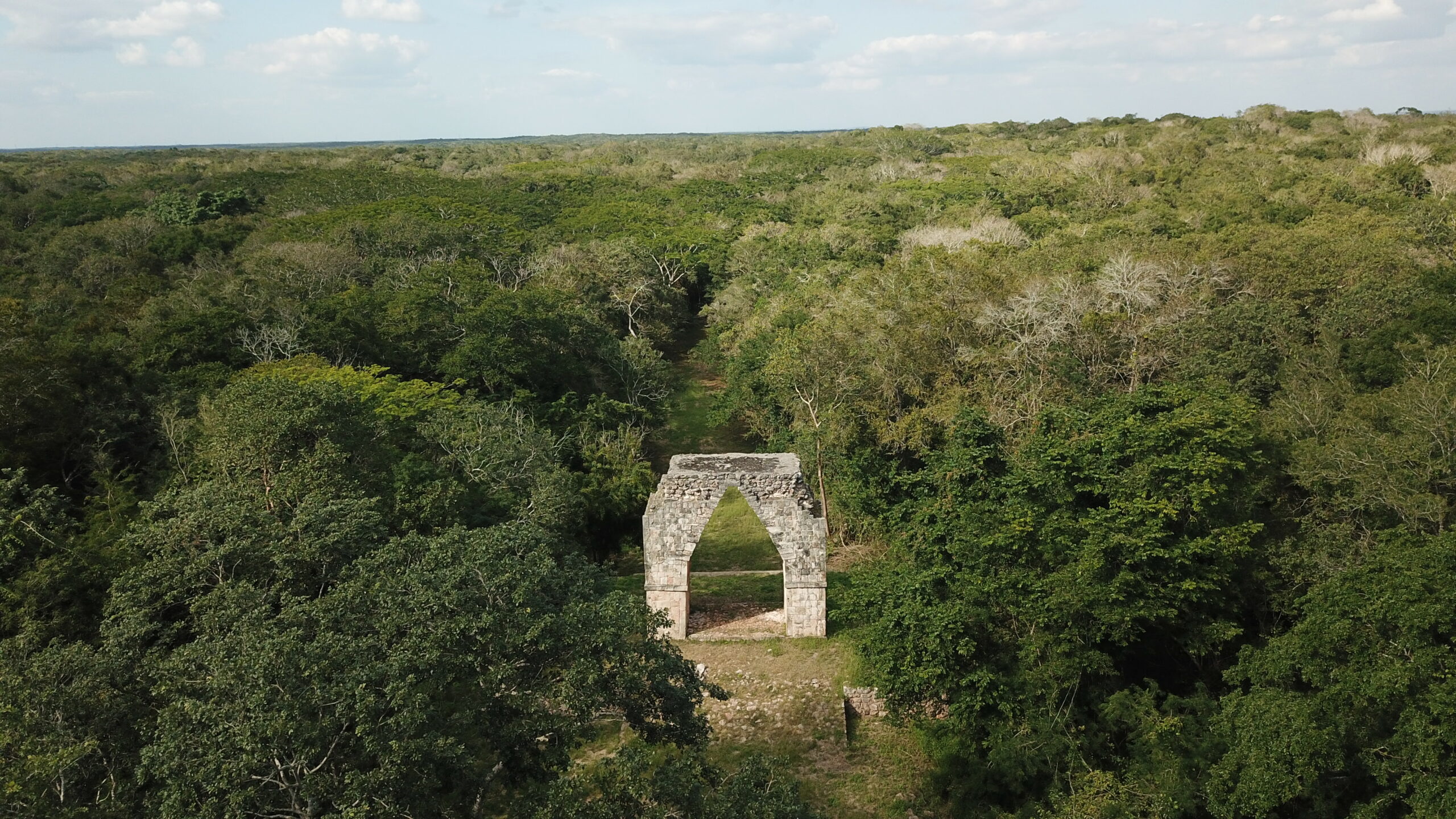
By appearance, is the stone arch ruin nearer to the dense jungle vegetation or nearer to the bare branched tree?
the dense jungle vegetation

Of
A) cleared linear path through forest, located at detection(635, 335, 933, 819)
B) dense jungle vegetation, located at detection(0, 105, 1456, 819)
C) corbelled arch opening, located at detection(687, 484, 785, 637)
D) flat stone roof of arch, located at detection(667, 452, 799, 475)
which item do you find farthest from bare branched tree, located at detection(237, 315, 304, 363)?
flat stone roof of arch, located at detection(667, 452, 799, 475)

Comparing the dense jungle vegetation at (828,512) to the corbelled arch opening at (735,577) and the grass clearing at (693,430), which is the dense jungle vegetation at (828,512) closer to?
the grass clearing at (693,430)

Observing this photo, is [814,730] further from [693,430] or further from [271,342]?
[693,430]

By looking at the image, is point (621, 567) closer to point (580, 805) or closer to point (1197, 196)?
point (580, 805)

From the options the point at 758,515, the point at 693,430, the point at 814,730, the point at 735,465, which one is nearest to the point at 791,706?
the point at 814,730

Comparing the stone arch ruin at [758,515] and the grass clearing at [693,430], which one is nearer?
the stone arch ruin at [758,515]

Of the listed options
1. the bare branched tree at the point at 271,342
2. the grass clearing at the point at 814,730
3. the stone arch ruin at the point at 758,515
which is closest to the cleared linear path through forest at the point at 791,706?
the grass clearing at the point at 814,730
